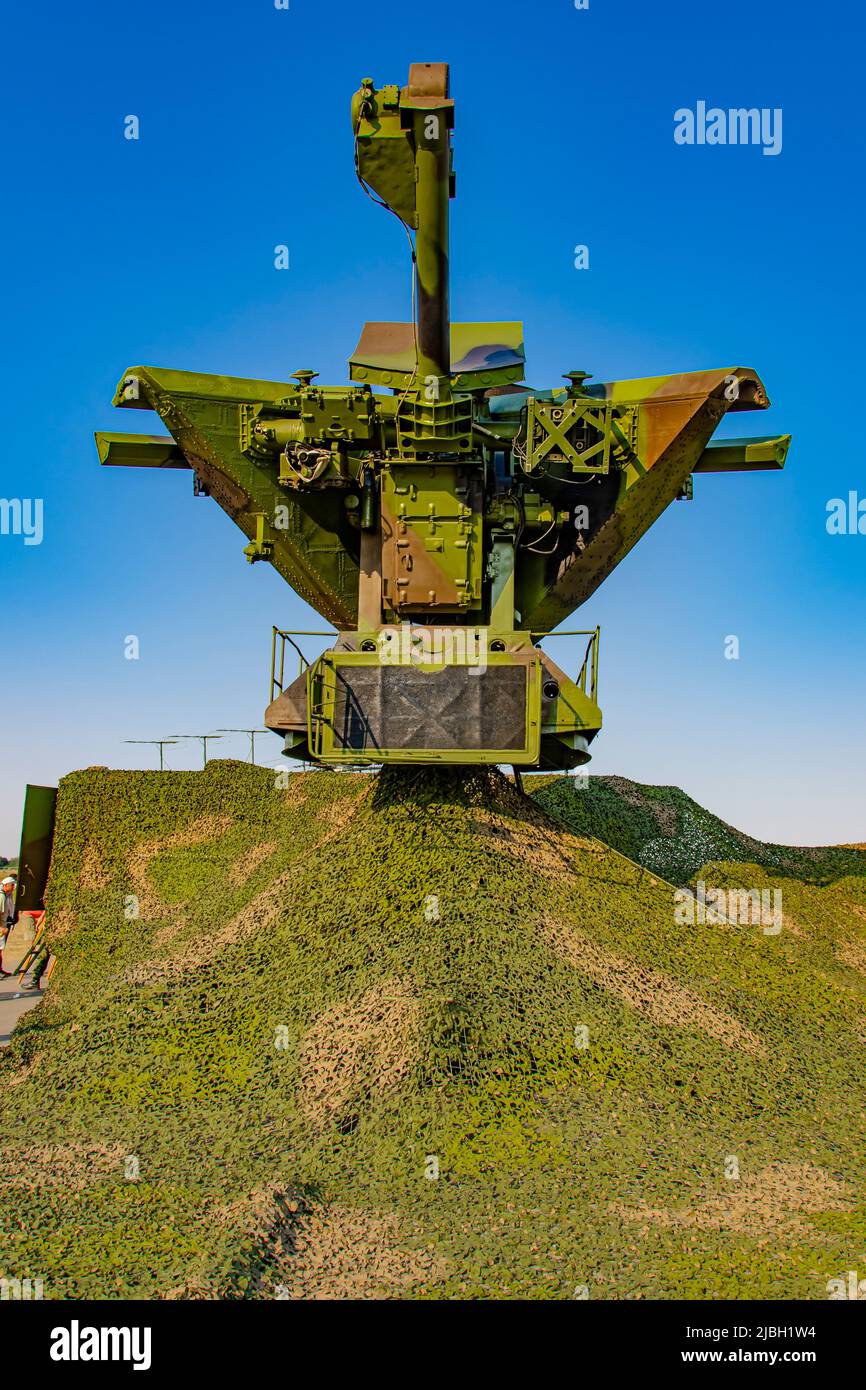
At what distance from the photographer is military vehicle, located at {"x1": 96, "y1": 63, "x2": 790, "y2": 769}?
11852 mm

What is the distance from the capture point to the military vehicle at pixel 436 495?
11.9 meters

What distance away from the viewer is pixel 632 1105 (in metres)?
8.98

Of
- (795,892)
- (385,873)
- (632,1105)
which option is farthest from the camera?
(795,892)

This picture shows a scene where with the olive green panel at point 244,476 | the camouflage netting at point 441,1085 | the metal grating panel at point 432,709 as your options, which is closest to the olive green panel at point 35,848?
the camouflage netting at point 441,1085

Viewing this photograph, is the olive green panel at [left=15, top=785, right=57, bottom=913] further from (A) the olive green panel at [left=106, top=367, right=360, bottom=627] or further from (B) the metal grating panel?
(B) the metal grating panel

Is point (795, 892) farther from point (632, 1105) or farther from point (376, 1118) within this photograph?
point (376, 1118)

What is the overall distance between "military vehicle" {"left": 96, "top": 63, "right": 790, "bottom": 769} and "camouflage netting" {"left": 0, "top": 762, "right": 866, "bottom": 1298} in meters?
1.35

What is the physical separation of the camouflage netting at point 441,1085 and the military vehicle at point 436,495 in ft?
4.42

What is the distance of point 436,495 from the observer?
499 inches

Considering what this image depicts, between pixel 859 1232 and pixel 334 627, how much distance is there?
9.47 metres

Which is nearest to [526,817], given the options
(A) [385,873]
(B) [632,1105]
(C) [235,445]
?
(A) [385,873]
